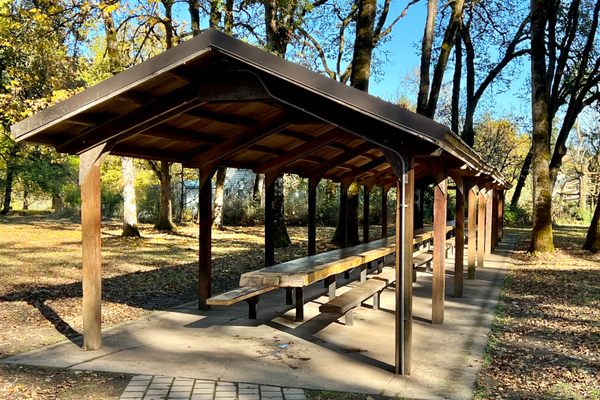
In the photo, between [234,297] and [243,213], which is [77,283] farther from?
[243,213]

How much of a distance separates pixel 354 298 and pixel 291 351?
3.18ft

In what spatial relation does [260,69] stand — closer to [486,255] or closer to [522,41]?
[486,255]

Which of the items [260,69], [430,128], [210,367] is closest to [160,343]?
[210,367]

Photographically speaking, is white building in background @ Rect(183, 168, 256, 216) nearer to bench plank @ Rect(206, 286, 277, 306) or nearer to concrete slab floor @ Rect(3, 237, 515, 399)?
concrete slab floor @ Rect(3, 237, 515, 399)

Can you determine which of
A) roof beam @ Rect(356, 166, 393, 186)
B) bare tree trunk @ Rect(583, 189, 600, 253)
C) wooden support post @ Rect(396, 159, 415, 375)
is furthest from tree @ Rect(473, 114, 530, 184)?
wooden support post @ Rect(396, 159, 415, 375)

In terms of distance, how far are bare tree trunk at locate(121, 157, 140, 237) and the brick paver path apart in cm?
1439

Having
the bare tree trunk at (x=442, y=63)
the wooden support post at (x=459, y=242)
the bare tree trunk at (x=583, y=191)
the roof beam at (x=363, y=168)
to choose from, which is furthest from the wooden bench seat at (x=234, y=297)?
the bare tree trunk at (x=583, y=191)

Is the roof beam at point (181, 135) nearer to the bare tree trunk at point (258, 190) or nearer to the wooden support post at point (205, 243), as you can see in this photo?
the wooden support post at point (205, 243)

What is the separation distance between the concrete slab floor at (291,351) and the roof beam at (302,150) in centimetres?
216

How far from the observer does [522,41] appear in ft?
86.3

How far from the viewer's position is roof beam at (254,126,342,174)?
7.99 m

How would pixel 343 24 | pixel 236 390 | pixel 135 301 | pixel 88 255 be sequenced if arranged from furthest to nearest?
pixel 343 24
pixel 135 301
pixel 88 255
pixel 236 390

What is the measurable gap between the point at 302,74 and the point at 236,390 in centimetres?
281

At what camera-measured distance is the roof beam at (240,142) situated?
699 centimetres
